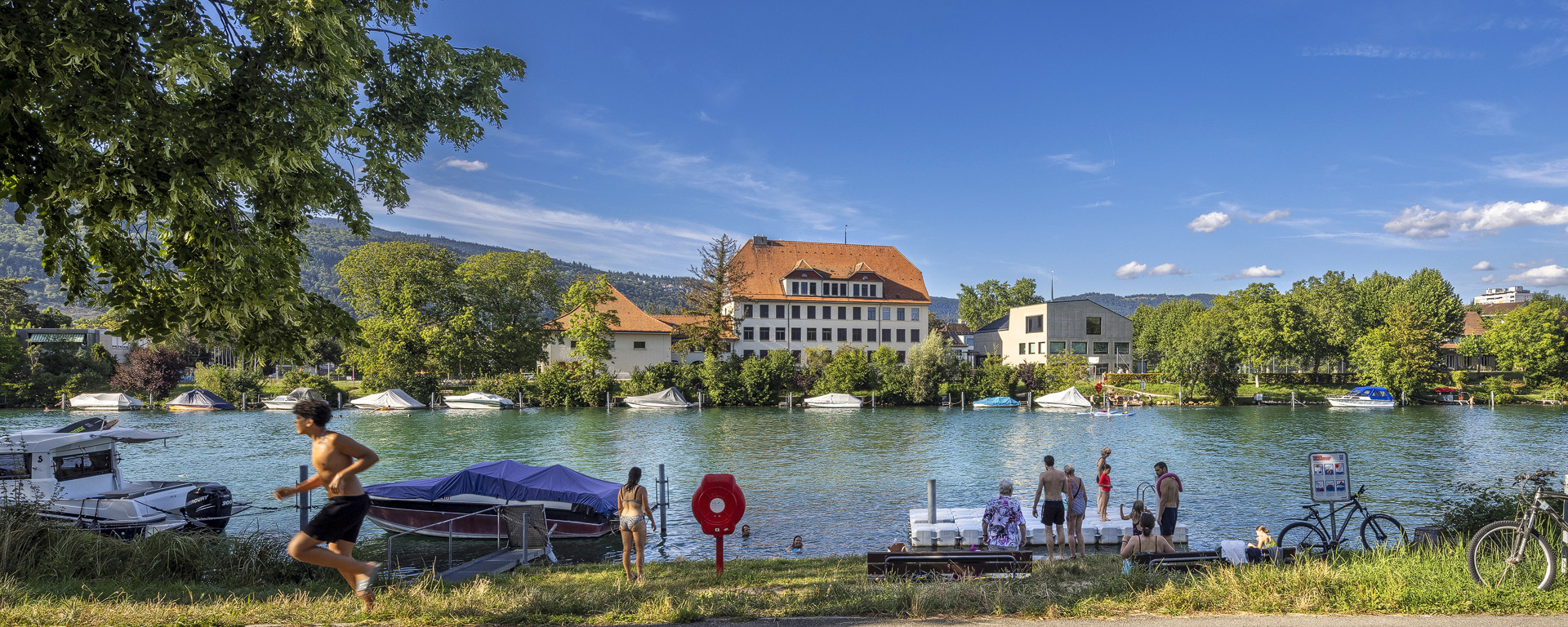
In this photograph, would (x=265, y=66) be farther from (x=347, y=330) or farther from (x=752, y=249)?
(x=752, y=249)

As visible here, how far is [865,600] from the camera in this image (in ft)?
25.6

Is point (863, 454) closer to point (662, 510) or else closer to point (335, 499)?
point (662, 510)

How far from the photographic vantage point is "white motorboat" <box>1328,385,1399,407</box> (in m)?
74.4

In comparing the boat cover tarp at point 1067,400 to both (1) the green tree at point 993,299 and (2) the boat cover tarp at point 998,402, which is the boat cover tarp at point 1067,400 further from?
(1) the green tree at point 993,299

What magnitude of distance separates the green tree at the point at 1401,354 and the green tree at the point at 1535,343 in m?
10.2

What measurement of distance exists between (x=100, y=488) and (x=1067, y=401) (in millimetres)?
64145

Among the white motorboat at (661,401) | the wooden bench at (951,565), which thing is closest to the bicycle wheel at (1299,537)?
the wooden bench at (951,565)

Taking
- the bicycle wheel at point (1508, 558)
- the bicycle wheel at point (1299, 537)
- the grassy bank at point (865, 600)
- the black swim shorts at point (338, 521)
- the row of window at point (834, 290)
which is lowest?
the bicycle wheel at point (1299, 537)

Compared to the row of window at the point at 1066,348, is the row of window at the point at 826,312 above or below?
above

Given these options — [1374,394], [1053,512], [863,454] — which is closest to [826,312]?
[1374,394]

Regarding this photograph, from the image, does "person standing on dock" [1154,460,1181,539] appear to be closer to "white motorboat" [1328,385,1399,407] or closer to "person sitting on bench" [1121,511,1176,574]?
"person sitting on bench" [1121,511,1176,574]

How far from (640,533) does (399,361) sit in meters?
64.8

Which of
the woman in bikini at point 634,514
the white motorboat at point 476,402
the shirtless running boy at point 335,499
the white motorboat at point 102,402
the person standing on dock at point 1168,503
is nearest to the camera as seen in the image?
the shirtless running boy at point 335,499

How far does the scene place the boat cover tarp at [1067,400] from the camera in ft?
225
